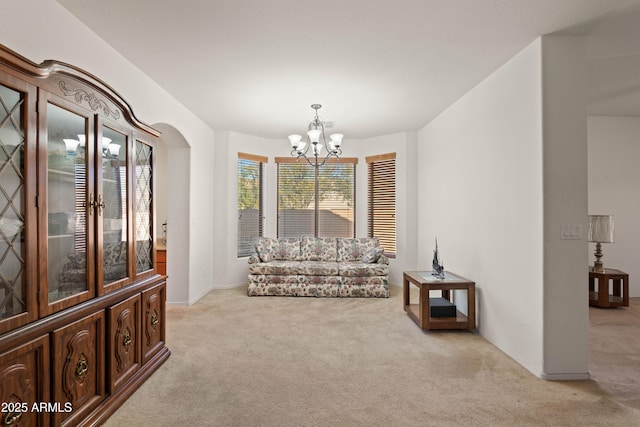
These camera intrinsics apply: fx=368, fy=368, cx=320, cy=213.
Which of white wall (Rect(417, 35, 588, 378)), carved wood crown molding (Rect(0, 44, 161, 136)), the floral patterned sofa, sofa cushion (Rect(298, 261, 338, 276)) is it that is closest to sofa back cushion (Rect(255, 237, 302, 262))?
the floral patterned sofa

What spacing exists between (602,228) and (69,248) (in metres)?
5.84

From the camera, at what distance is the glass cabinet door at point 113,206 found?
7.72 ft

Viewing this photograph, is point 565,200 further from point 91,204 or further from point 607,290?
point 91,204

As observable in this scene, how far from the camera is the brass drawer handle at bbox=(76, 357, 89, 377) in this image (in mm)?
2057

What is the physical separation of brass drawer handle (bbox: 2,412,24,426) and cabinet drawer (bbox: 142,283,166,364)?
46.1 inches

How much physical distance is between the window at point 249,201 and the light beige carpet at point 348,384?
2.42 metres

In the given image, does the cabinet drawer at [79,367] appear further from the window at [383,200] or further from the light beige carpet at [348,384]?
the window at [383,200]

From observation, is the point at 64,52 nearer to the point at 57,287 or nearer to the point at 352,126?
the point at 57,287

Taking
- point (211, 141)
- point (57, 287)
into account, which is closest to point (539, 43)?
point (57, 287)

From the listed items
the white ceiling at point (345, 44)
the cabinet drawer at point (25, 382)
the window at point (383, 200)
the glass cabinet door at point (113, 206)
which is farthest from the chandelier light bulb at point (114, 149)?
the window at point (383, 200)

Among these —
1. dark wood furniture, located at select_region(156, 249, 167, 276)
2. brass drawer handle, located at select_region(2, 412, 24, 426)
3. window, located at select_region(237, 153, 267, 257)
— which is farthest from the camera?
window, located at select_region(237, 153, 267, 257)

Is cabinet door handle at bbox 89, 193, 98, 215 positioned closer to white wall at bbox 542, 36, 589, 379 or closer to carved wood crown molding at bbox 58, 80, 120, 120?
carved wood crown molding at bbox 58, 80, 120, 120

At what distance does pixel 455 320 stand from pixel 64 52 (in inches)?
163

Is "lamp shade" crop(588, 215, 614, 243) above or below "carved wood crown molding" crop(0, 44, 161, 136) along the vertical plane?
below
